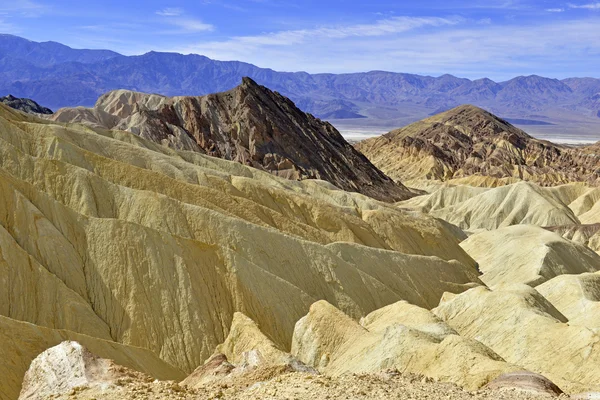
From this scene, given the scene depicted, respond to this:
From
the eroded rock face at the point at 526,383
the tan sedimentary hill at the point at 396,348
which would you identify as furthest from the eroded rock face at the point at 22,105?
the eroded rock face at the point at 526,383

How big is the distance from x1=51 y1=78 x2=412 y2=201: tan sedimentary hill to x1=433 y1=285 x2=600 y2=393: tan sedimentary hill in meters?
62.2

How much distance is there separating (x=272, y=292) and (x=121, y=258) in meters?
8.31

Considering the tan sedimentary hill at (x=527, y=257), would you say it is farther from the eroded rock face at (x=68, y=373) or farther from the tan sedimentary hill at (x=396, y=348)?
the eroded rock face at (x=68, y=373)

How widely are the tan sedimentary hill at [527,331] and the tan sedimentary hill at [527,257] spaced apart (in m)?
17.8

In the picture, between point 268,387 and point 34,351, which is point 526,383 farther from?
point 34,351

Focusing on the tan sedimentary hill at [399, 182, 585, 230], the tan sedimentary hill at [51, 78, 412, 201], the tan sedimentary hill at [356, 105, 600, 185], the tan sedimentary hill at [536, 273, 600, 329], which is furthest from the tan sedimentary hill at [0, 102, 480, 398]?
the tan sedimentary hill at [356, 105, 600, 185]

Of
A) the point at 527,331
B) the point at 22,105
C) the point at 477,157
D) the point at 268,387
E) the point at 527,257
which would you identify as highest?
the point at 22,105

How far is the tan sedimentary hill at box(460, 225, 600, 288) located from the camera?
5744cm

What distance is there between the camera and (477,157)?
163625mm

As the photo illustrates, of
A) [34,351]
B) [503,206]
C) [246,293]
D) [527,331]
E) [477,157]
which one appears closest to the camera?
[34,351]

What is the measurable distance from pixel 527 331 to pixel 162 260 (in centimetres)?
1917

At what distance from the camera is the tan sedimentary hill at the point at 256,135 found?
102625 mm

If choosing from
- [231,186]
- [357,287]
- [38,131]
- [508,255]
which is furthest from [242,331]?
[508,255]

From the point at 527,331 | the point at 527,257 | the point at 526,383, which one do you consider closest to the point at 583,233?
the point at 527,257
